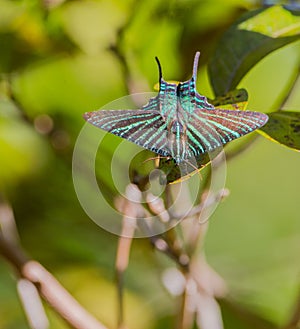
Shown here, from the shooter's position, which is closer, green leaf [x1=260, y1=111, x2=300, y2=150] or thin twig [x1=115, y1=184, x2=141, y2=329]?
green leaf [x1=260, y1=111, x2=300, y2=150]

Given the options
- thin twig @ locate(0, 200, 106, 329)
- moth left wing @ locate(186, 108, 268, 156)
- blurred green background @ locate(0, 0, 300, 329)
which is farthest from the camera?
blurred green background @ locate(0, 0, 300, 329)

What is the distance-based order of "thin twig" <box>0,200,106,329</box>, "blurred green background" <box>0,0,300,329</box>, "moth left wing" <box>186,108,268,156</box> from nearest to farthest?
1. "moth left wing" <box>186,108,268,156</box>
2. "thin twig" <box>0,200,106,329</box>
3. "blurred green background" <box>0,0,300,329</box>

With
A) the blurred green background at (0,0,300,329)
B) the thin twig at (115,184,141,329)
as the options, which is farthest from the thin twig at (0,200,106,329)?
the blurred green background at (0,0,300,329)

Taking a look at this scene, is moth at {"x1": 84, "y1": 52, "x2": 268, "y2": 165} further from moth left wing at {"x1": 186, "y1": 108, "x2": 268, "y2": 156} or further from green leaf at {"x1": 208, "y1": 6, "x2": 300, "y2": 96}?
green leaf at {"x1": 208, "y1": 6, "x2": 300, "y2": 96}

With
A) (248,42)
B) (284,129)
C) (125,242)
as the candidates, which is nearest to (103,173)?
(125,242)

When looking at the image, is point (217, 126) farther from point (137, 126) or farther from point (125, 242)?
point (125, 242)

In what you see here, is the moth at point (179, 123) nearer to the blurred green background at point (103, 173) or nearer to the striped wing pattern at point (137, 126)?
the striped wing pattern at point (137, 126)
